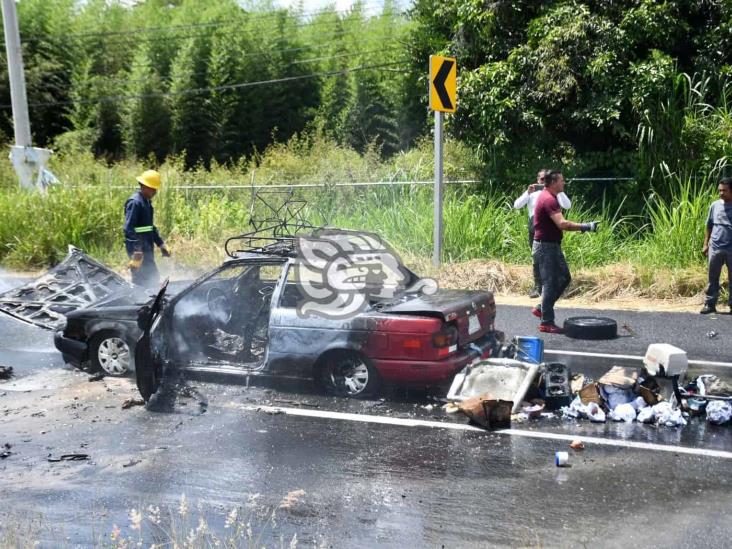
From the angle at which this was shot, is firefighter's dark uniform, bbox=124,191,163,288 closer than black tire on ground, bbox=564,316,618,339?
No

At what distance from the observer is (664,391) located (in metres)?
6.65

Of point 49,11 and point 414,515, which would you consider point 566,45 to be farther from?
point 49,11

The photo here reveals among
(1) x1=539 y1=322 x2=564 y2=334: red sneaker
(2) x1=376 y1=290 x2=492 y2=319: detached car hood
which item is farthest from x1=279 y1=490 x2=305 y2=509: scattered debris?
(1) x1=539 y1=322 x2=564 y2=334: red sneaker

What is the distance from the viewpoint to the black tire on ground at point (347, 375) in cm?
651

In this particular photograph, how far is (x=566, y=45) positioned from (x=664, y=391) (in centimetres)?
900

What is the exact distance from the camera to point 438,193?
12.1m

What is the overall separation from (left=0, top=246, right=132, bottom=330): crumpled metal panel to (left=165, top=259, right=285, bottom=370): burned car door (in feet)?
6.07

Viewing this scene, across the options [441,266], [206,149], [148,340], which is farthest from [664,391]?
[206,149]

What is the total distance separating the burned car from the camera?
6.33 meters

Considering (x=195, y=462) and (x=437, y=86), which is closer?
(x=195, y=462)

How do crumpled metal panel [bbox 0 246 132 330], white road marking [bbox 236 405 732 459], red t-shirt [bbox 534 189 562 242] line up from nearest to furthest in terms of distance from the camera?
white road marking [bbox 236 405 732 459], crumpled metal panel [bbox 0 246 132 330], red t-shirt [bbox 534 189 562 242]

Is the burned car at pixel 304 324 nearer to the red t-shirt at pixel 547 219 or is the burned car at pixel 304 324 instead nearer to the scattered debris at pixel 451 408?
the scattered debris at pixel 451 408

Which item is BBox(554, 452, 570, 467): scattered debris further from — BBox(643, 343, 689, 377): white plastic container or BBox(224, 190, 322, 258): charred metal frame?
BBox(224, 190, 322, 258): charred metal frame

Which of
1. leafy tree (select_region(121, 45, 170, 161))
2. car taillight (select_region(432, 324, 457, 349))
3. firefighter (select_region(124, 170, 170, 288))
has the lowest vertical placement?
car taillight (select_region(432, 324, 457, 349))
